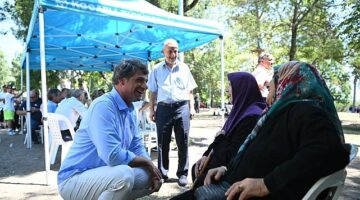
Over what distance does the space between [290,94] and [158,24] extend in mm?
4066

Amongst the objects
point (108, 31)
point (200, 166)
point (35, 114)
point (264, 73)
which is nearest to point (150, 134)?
point (108, 31)

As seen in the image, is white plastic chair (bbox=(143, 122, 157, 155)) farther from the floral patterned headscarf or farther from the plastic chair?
the plastic chair

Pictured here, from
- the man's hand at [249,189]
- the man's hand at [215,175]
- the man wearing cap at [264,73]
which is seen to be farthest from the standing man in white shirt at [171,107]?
the man's hand at [249,189]

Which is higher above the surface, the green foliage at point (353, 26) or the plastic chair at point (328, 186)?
the green foliage at point (353, 26)

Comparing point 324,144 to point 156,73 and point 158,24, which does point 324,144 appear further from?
point 158,24

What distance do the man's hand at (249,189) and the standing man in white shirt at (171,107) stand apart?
3052 mm

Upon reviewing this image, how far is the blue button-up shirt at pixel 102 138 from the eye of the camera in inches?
103

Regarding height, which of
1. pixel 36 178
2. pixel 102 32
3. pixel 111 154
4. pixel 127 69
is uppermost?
pixel 102 32

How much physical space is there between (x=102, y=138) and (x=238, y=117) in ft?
3.53

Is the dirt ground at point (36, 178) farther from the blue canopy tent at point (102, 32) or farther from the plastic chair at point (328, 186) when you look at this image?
the plastic chair at point (328, 186)

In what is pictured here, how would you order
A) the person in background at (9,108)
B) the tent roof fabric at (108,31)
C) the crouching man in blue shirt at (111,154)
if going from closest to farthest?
the crouching man in blue shirt at (111,154), the tent roof fabric at (108,31), the person in background at (9,108)

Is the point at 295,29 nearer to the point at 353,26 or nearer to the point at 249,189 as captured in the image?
the point at 353,26

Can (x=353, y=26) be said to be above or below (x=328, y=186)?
above

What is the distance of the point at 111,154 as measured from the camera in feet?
8.54
